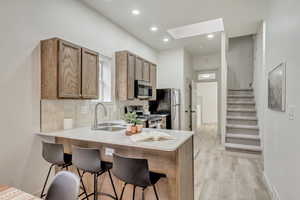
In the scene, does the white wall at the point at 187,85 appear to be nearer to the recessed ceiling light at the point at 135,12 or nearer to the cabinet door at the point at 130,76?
the cabinet door at the point at 130,76

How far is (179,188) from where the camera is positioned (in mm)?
1637

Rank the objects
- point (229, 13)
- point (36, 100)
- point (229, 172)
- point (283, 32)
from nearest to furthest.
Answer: point (283, 32), point (36, 100), point (229, 172), point (229, 13)

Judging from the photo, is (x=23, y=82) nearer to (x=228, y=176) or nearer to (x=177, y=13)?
(x=177, y=13)

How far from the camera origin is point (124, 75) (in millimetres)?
3719

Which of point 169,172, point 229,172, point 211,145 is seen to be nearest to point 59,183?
point 169,172

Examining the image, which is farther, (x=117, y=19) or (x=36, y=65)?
(x=117, y=19)

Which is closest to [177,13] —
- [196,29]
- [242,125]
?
[196,29]

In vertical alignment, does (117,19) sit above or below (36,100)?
above

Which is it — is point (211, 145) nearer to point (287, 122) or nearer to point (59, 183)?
point (287, 122)

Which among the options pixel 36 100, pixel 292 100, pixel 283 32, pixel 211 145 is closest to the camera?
pixel 292 100

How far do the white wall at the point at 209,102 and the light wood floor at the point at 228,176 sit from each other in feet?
18.7

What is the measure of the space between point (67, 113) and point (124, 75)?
4.89 ft

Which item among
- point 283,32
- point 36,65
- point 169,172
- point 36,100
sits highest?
point 283,32

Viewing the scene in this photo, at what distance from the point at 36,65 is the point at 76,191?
A: 198 centimetres
